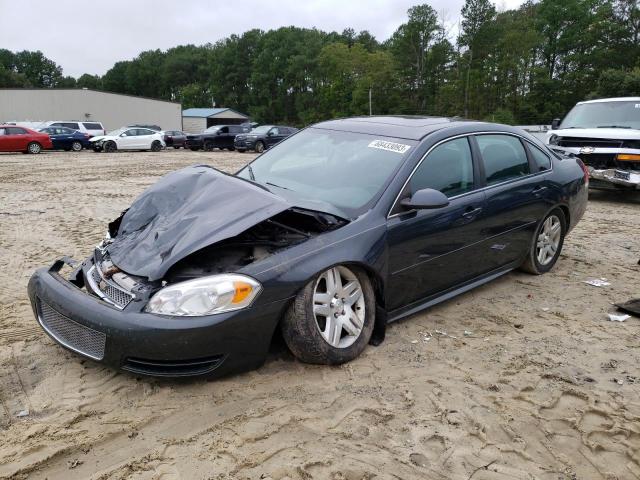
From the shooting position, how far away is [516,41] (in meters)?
53.6

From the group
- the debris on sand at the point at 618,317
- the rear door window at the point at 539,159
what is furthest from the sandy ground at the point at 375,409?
the rear door window at the point at 539,159

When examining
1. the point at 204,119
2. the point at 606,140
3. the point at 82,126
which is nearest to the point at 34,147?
the point at 82,126

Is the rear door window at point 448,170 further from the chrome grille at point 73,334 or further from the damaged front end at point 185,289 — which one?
the chrome grille at point 73,334

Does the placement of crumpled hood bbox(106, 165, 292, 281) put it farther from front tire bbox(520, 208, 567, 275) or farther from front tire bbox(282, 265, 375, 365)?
front tire bbox(520, 208, 567, 275)

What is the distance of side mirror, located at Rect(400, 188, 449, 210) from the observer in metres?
3.51

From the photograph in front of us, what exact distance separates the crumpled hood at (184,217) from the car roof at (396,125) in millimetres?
1187

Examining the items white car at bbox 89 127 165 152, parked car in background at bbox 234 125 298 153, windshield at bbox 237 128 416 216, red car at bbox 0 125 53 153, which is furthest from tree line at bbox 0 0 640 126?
windshield at bbox 237 128 416 216

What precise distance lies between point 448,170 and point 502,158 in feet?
2.72

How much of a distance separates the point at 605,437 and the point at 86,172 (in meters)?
15.7

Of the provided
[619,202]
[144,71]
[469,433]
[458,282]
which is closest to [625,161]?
[619,202]

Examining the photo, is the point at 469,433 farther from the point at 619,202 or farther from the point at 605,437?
the point at 619,202

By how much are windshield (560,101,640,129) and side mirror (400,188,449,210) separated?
8.25 m

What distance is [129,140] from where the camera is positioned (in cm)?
2769

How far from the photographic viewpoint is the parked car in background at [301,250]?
9.37 ft
